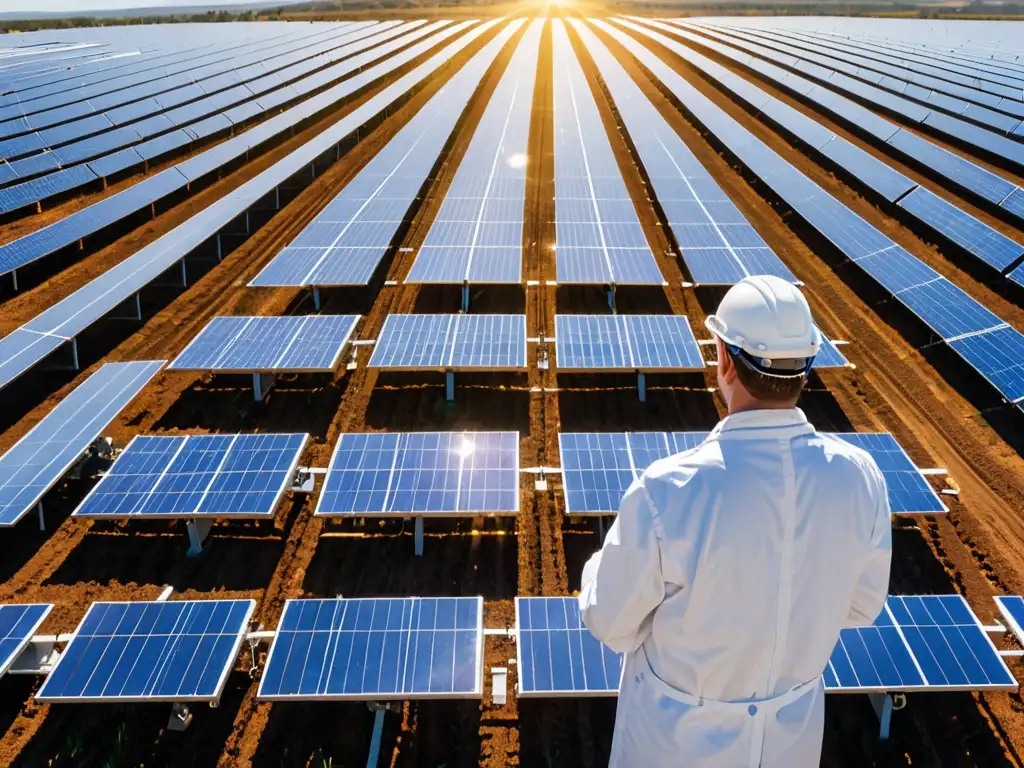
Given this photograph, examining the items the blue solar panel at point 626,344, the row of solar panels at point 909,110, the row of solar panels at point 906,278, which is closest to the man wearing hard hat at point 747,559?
the blue solar panel at point 626,344

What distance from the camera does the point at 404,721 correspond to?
723 cm

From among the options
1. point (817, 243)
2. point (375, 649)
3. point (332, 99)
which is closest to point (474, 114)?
point (332, 99)

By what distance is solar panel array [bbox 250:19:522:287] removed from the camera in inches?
597

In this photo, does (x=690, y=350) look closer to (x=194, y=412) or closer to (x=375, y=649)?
(x=375, y=649)

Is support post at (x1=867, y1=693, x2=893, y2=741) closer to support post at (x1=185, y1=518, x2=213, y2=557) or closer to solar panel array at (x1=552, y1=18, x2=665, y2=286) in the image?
support post at (x1=185, y1=518, x2=213, y2=557)

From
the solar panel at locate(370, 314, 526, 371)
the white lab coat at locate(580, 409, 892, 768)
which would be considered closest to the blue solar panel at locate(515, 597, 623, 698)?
the white lab coat at locate(580, 409, 892, 768)

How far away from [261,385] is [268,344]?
0.73m

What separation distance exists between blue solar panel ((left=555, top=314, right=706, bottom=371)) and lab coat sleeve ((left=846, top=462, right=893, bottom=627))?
859 cm

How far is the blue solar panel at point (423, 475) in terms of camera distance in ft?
29.2

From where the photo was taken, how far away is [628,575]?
8.76 ft

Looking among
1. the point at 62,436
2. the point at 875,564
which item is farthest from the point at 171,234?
the point at 875,564

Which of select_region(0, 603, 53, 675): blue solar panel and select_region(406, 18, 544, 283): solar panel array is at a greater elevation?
select_region(406, 18, 544, 283): solar panel array

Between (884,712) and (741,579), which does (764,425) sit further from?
(884,712)

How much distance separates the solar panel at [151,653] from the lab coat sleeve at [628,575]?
5.27m
